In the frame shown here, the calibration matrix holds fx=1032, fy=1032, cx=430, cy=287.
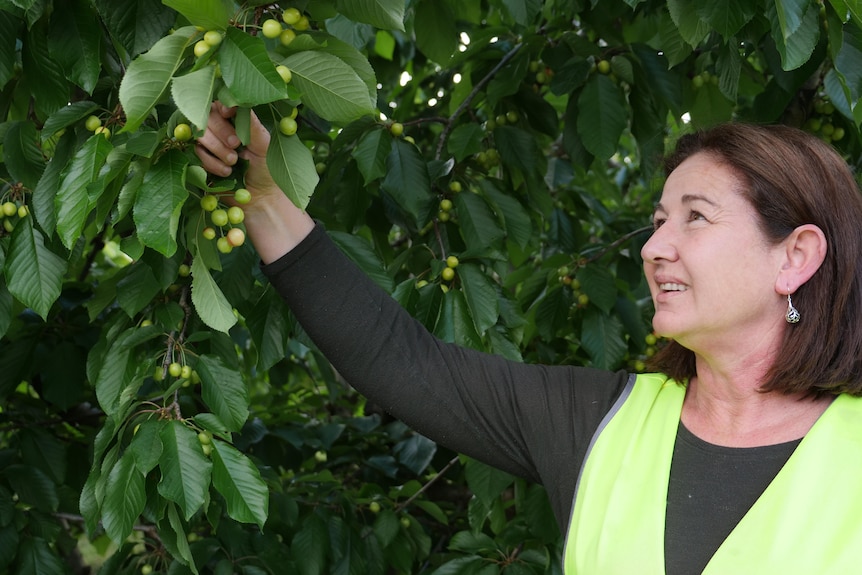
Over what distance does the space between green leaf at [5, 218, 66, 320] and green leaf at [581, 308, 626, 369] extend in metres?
1.50

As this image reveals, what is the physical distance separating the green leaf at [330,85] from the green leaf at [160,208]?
0.20 meters

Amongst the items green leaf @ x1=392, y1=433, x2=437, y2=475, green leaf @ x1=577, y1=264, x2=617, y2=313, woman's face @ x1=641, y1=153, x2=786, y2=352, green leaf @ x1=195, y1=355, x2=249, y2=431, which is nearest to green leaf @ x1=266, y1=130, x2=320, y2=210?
green leaf @ x1=195, y1=355, x2=249, y2=431

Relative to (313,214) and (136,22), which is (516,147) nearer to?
(313,214)

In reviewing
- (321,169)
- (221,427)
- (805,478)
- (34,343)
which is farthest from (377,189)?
(805,478)

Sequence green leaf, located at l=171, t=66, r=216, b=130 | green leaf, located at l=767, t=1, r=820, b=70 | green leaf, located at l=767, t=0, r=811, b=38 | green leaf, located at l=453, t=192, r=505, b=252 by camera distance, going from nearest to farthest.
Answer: green leaf, located at l=171, t=66, r=216, b=130
green leaf, located at l=767, t=0, r=811, b=38
green leaf, located at l=767, t=1, r=820, b=70
green leaf, located at l=453, t=192, r=505, b=252

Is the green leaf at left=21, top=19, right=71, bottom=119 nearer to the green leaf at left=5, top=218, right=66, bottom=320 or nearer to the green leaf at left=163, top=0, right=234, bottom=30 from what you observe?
the green leaf at left=5, top=218, right=66, bottom=320

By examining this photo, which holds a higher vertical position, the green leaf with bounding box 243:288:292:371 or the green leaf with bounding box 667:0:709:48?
the green leaf with bounding box 667:0:709:48

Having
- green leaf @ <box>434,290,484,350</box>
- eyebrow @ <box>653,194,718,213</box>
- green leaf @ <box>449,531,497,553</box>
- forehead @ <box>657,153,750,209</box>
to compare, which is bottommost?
green leaf @ <box>449,531,497,553</box>

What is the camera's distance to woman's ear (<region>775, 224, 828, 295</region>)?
1.73m

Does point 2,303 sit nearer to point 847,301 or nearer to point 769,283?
point 769,283

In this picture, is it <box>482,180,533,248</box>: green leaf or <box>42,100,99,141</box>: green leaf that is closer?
<box>42,100,99,141</box>: green leaf

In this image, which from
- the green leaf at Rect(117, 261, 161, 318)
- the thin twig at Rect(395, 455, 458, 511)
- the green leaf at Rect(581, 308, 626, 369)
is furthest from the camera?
the thin twig at Rect(395, 455, 458, 511)

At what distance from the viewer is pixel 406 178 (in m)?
2.45

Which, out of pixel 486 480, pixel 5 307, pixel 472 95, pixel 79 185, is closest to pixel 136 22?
pixel 79 185
